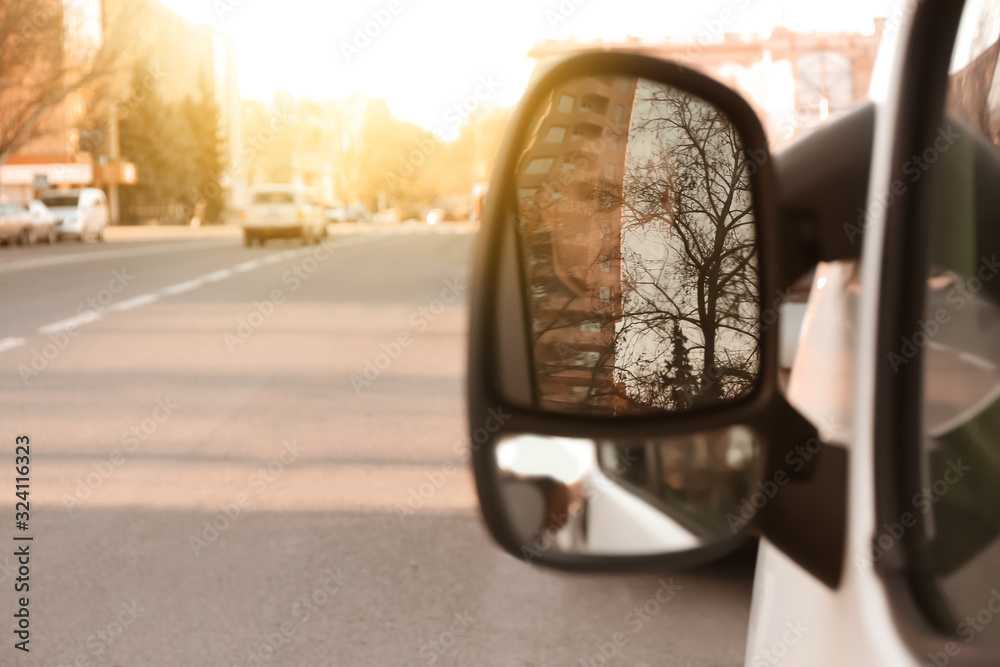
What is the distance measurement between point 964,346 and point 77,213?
146ft

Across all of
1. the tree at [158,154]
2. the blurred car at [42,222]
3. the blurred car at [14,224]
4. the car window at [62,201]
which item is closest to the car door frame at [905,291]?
the blurred car at [14,224]

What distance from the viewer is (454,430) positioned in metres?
7.80

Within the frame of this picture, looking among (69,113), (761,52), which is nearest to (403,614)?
(761,52)

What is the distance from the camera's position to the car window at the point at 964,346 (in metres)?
1.04

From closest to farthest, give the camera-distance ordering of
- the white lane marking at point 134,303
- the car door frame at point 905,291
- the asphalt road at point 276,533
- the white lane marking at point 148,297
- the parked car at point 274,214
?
the car door frame at point 905,291 → the asphalt road at point 276,533 → the white lane marking at point 148,297 → the white lane marking at point 134,303 → the parked car at point 274,214

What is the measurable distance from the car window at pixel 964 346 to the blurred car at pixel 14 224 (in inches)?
1538

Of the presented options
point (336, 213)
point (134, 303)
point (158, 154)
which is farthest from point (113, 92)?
point (336, 213)

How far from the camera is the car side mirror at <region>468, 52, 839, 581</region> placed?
1.16m

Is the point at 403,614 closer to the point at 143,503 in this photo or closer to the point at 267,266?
the point at 143,503

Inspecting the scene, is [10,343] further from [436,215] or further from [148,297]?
[436,215]

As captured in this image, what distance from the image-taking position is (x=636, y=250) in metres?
1.21

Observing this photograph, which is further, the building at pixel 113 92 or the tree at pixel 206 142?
the tree at pixel 206 142

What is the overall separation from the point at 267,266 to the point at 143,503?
20.3 metres

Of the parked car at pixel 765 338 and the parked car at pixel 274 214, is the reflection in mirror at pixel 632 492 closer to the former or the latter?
the parked car at pixel 765 338
